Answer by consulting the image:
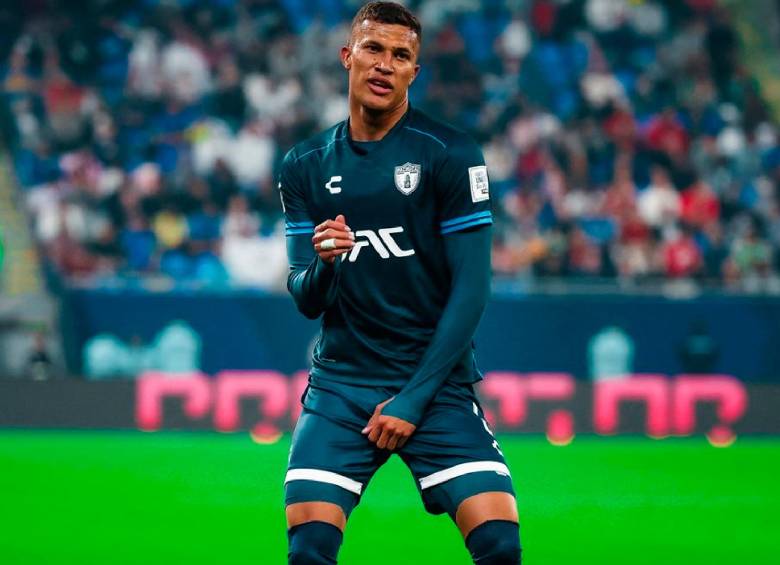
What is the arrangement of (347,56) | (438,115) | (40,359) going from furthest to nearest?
(438,115) → (40,359) → (347,56)

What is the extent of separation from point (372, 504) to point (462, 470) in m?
5.72

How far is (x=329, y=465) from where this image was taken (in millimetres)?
4461

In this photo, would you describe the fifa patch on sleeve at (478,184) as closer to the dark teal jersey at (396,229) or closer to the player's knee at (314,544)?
the dark teal jersey at (396,229)

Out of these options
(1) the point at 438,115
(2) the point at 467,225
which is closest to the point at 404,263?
(2) the point at 467,225

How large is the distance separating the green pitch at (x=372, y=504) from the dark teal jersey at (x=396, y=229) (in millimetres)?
3222

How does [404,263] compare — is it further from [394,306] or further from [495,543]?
[495,543]

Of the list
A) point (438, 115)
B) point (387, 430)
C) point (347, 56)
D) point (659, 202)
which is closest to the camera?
point (387, 430)

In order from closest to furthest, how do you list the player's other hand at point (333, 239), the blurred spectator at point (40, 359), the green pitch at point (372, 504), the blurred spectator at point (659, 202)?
the player's other hand at point (333, 239) < the green pitch at point (372, 504) < the blurred spectator at point (40, 359) < the blurred spectator at point (659, 202)

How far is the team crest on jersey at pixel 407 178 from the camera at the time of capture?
4535 millimetres

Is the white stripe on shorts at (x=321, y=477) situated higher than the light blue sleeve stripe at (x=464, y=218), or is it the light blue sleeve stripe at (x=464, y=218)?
the light blue sleeve stripe at (x=464, y=218)

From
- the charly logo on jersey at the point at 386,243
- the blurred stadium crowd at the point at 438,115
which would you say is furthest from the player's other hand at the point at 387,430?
the blurred stadium crowd at the point at 438,115

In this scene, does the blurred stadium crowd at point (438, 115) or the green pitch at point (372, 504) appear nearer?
the green pitch at point (372, 504)

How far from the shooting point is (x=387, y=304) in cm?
458

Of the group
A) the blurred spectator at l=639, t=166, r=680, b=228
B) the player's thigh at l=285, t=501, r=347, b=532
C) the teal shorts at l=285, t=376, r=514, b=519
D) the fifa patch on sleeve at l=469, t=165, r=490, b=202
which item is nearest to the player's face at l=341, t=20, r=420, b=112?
the fifa patch on sleeve at l=469, t=165, r=490, b=202
